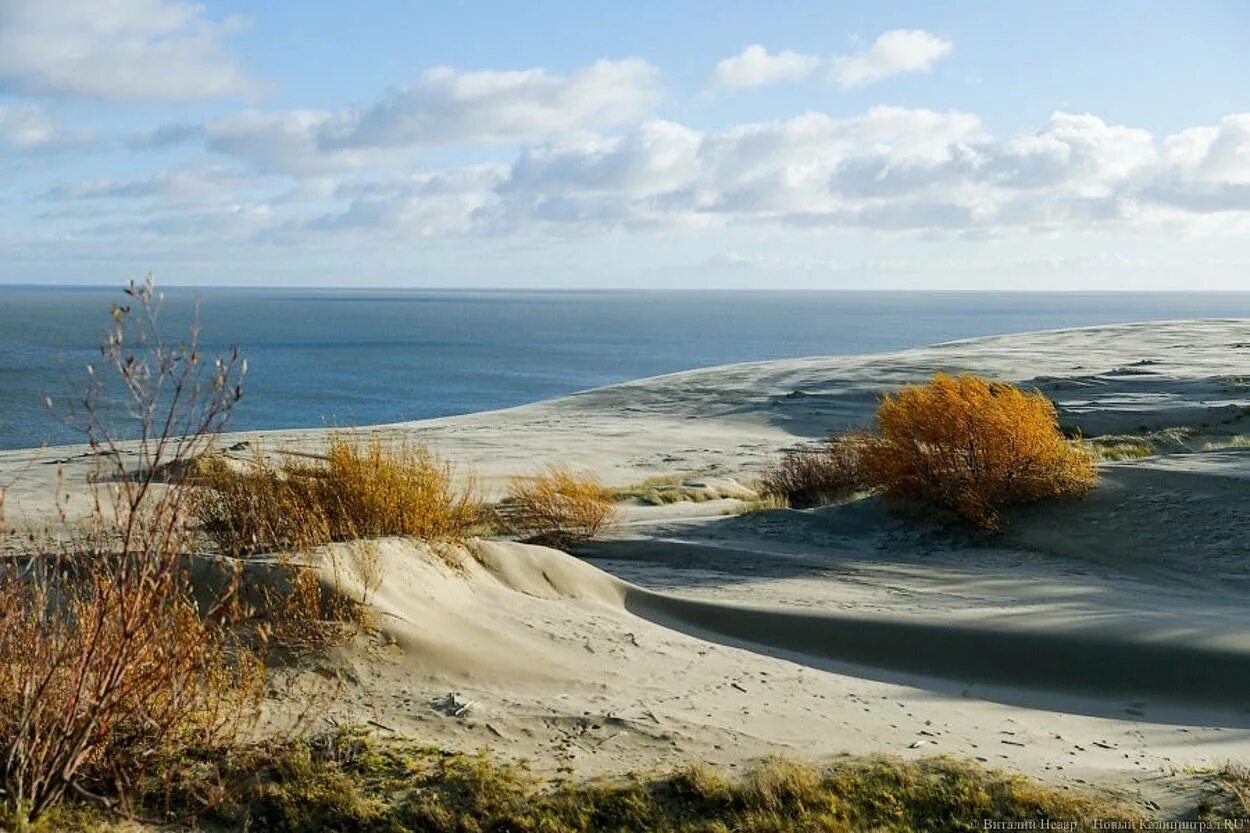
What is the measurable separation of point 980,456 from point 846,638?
4803 mm

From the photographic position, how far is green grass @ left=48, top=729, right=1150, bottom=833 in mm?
4293

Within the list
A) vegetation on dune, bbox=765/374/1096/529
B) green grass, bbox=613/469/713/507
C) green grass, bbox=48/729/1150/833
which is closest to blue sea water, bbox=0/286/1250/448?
green grass, bbox=613/469/713/507

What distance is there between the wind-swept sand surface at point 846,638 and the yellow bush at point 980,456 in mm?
284

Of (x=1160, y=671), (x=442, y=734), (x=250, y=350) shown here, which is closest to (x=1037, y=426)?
(x=1160, y=671)

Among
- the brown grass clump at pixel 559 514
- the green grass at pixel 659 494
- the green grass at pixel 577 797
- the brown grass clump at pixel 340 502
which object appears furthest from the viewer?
the green grass at pixel 659 494

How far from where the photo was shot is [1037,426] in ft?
38.7

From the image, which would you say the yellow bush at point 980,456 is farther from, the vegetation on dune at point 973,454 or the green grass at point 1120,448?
the green grass at point 1120,448

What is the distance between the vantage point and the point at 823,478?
14.7m

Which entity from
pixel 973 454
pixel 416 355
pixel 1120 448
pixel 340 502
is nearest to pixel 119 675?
pixel 340 502

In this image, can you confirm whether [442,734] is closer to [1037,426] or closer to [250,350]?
[1037,426]

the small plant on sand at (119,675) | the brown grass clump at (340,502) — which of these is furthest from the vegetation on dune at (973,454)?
the small plant on sand at (119,675)

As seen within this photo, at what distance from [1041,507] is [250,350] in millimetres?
90556

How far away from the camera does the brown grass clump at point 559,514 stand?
11.2 metres

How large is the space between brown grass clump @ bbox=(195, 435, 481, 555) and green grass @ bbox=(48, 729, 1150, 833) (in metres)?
3.56
